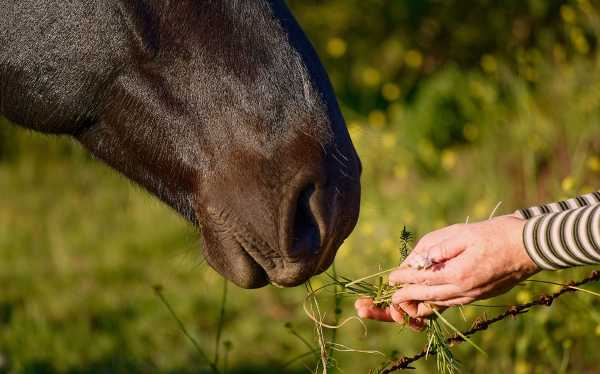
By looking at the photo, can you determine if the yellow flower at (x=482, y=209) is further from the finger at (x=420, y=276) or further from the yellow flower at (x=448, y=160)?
the finger at (x=420, y=276)

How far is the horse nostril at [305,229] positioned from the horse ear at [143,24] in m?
0.64

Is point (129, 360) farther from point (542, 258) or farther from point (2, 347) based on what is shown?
point (542, 258)

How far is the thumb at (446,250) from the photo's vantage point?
2160 mm

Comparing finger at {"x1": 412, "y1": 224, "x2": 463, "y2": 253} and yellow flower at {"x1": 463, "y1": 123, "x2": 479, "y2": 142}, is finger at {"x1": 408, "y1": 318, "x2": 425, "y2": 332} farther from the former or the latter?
yellow flower at {"x1": 463, "y1": 123, "x2": 479, "y2": 142}

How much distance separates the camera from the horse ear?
2.51m

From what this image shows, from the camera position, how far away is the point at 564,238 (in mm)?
2064

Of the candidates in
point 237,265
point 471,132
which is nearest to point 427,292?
point 237,265

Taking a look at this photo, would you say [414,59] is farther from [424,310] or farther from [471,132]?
[424,310]

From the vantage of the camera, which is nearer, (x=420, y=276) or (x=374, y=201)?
(x=420, y=276)

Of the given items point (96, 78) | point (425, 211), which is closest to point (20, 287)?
point (425, 211)

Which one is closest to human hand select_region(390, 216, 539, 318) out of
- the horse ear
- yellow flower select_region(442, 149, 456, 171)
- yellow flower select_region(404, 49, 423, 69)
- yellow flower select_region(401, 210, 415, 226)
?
the horse ear

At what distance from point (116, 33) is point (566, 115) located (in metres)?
3.44

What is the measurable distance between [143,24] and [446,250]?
3.61 ft

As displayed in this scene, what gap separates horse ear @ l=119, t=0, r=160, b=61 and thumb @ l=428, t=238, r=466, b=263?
1003 millimetres
